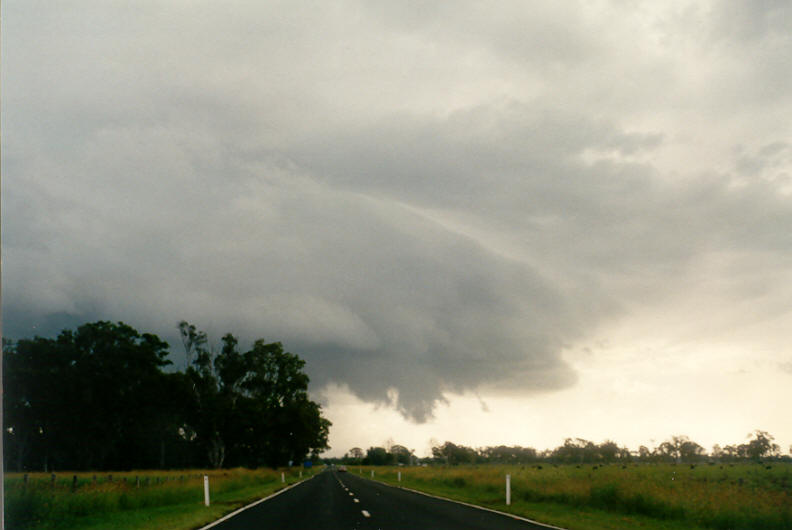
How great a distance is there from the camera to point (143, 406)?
8469 centimetres

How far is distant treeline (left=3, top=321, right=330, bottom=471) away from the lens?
75438 mm

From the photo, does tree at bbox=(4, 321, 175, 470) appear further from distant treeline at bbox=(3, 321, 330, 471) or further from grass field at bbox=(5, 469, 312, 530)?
grass field at bbox=(5, 469, 312, 530)

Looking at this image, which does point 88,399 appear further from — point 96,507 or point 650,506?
point 650,506

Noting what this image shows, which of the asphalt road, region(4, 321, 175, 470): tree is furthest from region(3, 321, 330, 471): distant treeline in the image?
the asphalt road

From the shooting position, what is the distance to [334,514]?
21375 millimetres

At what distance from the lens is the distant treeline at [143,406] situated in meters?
75.4

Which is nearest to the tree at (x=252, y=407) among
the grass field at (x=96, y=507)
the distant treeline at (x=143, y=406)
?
the distant treeline at (x=143, y=406)

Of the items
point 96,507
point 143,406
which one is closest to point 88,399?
point 143,406

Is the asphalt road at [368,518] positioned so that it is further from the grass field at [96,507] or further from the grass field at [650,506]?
the grass field at [650,506]

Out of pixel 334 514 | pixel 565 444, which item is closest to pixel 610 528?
pixel 334 514

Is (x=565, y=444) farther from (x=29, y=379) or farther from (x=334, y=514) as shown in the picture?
(x=334, y=514)

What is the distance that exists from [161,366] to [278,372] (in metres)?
19.1

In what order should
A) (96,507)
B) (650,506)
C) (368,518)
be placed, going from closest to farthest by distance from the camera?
(368,518) < (650,506) < (96,507)

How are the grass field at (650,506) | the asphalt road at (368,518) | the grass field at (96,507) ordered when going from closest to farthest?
the asphalt road at (368,518) < the grass field at (96,507) < the grass field at (650,506)
